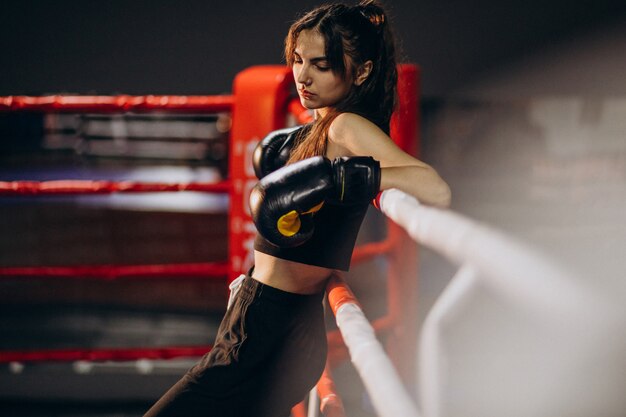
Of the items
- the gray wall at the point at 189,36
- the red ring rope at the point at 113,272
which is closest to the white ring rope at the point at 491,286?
the red ring rope at the point at 113,272

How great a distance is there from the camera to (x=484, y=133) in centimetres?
842

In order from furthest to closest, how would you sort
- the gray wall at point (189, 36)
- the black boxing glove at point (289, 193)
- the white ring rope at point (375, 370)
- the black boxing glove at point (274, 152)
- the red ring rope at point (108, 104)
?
1. the gray wall at point (189, 36)
2. the red ring rope at point (108, 104)
3. the black boxing glove at point (274, 152)
4. the black boxing glove at point (289, 193)
5. the white ring rope at point (375, 370)

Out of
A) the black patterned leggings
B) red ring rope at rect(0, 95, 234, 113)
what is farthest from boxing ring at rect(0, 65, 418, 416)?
the black patterned leggings

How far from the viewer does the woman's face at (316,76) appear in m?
0.86

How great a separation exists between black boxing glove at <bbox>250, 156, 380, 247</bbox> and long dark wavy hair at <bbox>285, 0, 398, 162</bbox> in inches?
6.9

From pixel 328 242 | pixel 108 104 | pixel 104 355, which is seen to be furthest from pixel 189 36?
pixel 328 242

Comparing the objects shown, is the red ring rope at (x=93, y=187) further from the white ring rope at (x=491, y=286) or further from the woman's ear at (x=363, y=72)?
the white ring rope at (x=491, y=286)

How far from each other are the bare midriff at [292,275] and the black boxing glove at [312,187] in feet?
0.57

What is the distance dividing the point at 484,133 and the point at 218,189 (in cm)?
740

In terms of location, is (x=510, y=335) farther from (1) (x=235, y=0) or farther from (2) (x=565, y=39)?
(2) (x=565, y=39)

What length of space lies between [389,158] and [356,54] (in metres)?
0.18


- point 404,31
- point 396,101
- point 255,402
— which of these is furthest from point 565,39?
point 255,402

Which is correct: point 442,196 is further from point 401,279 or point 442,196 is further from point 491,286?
point 401,279

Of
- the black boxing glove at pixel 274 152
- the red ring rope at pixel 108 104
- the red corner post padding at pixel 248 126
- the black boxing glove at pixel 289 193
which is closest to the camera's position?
the black boxing glove at pixel 289 193
